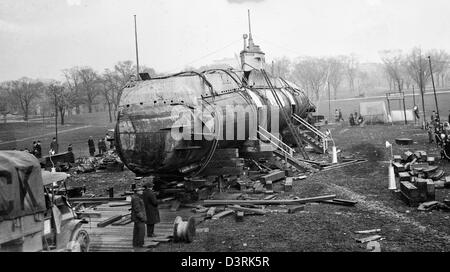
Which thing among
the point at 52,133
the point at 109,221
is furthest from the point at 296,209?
the point at 52,133

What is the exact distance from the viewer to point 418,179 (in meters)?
10.4

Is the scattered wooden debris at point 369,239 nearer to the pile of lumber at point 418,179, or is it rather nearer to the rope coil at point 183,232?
the pile of lumber at point 418,179

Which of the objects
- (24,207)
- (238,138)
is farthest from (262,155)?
(24,207)

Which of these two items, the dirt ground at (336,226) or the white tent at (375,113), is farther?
the white tent at (375,113)

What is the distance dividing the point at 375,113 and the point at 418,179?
91.7 ft

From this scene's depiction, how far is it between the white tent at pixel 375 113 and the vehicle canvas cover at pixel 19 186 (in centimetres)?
3446

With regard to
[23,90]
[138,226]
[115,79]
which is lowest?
[138,226]

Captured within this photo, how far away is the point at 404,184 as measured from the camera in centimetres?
1067

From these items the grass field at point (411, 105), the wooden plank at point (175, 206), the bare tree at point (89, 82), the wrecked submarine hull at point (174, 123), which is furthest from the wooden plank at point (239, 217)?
the bare tree at point (89, 82)

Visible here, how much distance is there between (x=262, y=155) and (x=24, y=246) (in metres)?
10.4

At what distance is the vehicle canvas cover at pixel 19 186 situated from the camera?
5.84 metres

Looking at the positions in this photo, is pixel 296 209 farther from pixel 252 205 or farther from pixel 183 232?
pixel 183 232

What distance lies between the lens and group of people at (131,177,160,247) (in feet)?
27.5

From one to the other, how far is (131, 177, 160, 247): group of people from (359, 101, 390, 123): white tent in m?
31.6
